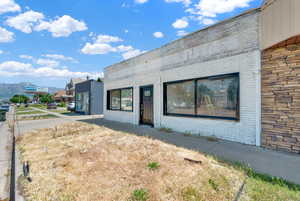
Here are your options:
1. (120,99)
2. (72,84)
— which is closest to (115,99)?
(120,99)

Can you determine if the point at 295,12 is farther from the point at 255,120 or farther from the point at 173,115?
the point at 173,115

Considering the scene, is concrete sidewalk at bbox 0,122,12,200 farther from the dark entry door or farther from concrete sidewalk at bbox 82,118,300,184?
the dark entry door

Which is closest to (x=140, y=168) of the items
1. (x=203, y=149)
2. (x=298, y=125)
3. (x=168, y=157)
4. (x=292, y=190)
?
(x=168, y=157)

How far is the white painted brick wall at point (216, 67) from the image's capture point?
16.6 feet

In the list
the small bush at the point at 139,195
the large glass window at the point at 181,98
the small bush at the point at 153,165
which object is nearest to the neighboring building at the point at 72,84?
the large glass window at the point at 181,98

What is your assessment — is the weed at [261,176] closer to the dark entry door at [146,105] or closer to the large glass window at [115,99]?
the dark entry door at [146,105]

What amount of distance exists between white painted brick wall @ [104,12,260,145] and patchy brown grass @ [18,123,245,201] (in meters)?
2.21

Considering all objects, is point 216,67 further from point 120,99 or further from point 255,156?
point 120,99

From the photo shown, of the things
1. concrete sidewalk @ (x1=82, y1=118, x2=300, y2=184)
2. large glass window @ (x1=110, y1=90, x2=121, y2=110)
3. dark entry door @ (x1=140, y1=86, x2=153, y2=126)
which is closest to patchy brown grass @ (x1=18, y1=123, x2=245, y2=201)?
concrete sidewalk @ (x1=82, y1=118, x2=300, y2=184)

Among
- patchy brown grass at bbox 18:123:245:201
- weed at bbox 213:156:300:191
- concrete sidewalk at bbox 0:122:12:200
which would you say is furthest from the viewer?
concrete sidewalk at bbox 0:122:12:200

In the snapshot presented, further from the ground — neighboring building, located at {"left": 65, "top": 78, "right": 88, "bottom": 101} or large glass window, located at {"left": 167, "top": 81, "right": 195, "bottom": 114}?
neighboring building, located at {"left": 65, "top": 78, "right": 88, "bottom": 101}

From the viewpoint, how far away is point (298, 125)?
4.22m

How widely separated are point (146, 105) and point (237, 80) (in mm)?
5072

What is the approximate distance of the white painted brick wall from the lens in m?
5.05
